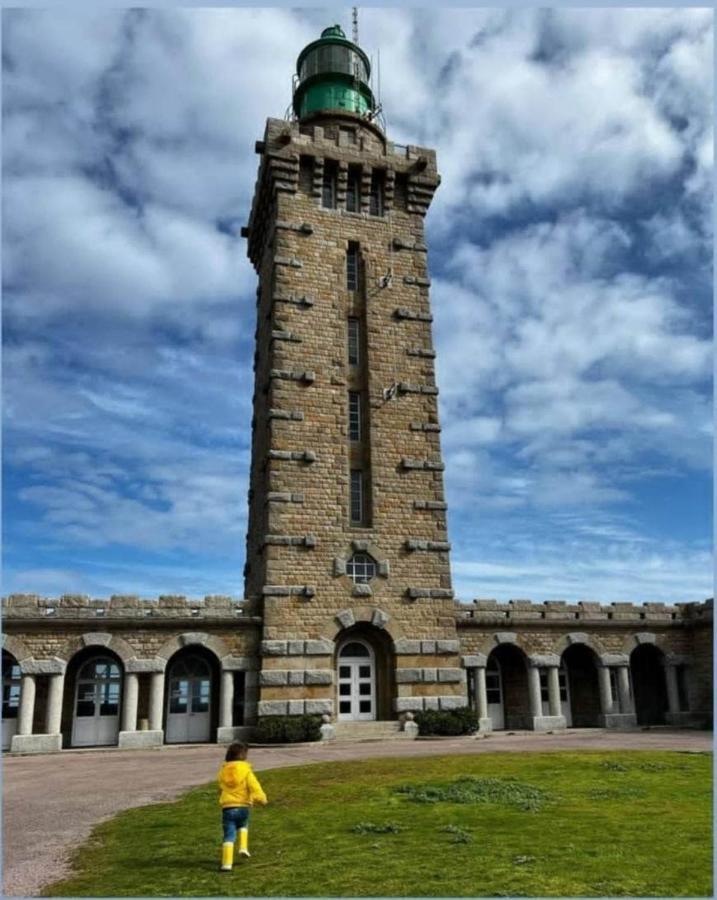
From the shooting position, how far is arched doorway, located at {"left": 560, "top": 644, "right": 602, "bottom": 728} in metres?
30.2

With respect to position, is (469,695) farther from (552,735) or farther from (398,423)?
(398,423)

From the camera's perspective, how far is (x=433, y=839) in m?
9.27

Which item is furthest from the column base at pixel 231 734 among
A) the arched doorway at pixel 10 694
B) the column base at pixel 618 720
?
the column base at pixel 618 720

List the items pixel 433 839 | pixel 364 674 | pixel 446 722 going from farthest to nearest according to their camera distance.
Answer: pixel 364 674, pixel 446 722, pixel 433 839

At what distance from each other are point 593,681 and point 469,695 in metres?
5.76

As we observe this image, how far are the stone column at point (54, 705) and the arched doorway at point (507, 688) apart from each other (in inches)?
610

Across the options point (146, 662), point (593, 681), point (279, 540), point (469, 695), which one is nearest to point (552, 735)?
point (469, 695)

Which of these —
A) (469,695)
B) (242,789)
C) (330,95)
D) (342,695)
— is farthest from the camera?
(330,95)

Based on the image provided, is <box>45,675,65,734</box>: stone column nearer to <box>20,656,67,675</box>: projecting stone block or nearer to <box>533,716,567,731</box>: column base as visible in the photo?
<box>20,656,67,675</box>: projecting stone block

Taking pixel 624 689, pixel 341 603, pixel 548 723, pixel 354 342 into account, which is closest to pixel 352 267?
pixel 354 342

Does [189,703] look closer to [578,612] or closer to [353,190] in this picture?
[578,612]

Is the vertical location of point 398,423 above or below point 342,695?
above

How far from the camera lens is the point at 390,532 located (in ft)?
91.0

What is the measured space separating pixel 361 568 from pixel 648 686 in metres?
14.2
